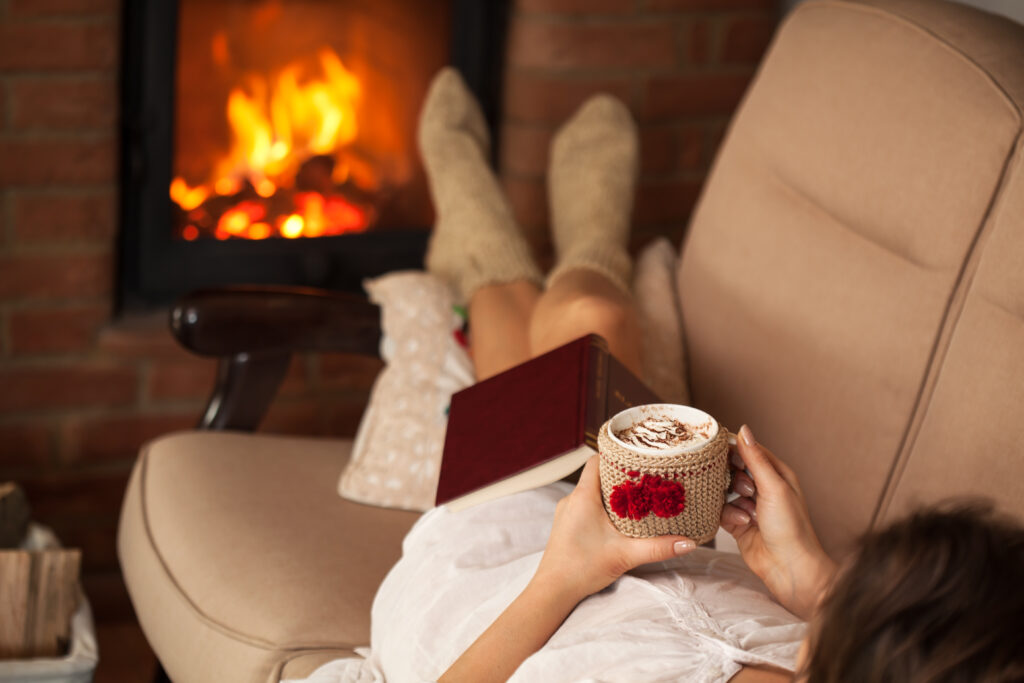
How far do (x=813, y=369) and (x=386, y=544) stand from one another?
0.46 meters

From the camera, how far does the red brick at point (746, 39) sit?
1766 millimetres

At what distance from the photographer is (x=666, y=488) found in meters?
0.69

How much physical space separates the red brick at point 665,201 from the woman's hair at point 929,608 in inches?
50.7

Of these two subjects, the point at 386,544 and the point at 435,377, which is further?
the point at 435,377

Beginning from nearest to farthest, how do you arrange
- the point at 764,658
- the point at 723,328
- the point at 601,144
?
the point at 764,658 → the point at 723,328 → the point at 601,144

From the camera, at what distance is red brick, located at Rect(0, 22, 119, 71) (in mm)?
1466

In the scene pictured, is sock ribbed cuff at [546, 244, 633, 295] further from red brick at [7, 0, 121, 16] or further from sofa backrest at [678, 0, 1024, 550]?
red brick at [7, 0, 121, 16]

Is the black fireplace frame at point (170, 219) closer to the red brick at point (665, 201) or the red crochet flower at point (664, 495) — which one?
the red brick at point (665, 201)

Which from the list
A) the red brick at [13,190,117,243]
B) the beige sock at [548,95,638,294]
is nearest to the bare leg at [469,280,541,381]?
the beige sock at [548,95,638,294]

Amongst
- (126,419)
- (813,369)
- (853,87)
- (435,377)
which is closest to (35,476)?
(126,419)

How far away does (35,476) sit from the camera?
5.33ft

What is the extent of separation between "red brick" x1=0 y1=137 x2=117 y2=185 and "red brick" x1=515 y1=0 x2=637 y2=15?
64 cm

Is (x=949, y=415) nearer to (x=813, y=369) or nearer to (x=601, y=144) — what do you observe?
(x=813, y=369)

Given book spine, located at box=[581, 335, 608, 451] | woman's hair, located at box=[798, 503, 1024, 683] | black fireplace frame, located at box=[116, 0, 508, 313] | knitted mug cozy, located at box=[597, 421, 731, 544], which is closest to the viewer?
woman's hair, located at box=[798, 503, 1024, 683]
